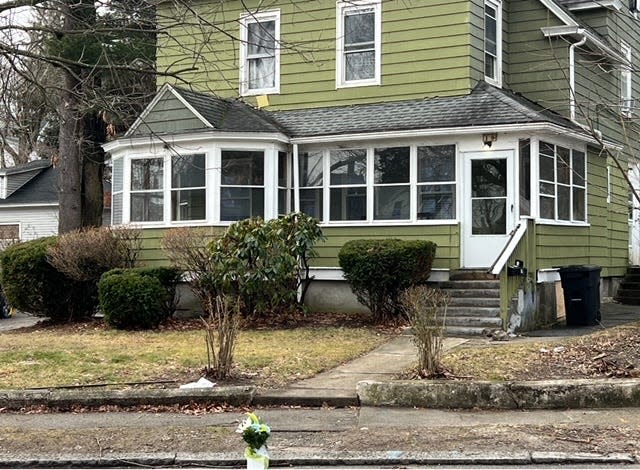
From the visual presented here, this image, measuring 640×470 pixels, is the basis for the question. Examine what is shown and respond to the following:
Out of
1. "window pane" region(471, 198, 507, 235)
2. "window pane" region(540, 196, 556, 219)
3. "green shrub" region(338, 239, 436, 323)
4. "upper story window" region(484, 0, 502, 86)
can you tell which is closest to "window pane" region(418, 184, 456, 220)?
"window pane" region(471, 198, 507, 235)

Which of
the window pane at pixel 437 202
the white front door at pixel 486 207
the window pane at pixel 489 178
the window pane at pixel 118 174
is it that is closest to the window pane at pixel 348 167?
the window pane at pixel 437 202

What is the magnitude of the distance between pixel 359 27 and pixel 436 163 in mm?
3781

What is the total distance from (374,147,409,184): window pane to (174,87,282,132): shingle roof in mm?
2292

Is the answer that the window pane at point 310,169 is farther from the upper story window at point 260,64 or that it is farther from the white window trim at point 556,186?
the white window trim at point 556,186

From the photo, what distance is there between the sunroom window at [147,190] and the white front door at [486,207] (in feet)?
21.2

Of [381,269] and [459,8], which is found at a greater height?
[459,8]

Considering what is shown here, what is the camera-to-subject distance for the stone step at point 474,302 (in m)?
13.3

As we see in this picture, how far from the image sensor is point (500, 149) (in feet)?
47.5

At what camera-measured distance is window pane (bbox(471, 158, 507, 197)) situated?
1459 cm

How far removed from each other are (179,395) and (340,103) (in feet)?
32.1

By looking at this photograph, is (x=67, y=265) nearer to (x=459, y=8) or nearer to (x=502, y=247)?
(x=502, y=247)

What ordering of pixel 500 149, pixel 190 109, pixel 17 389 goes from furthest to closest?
pixel 190 109
pixel 500 149
pixel 17 389

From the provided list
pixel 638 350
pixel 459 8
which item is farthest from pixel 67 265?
pixel 638 350

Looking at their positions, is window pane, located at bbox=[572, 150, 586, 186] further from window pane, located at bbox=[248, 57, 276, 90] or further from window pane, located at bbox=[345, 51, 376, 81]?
window pane, located at bbox=[248, 57, 276, 90]
